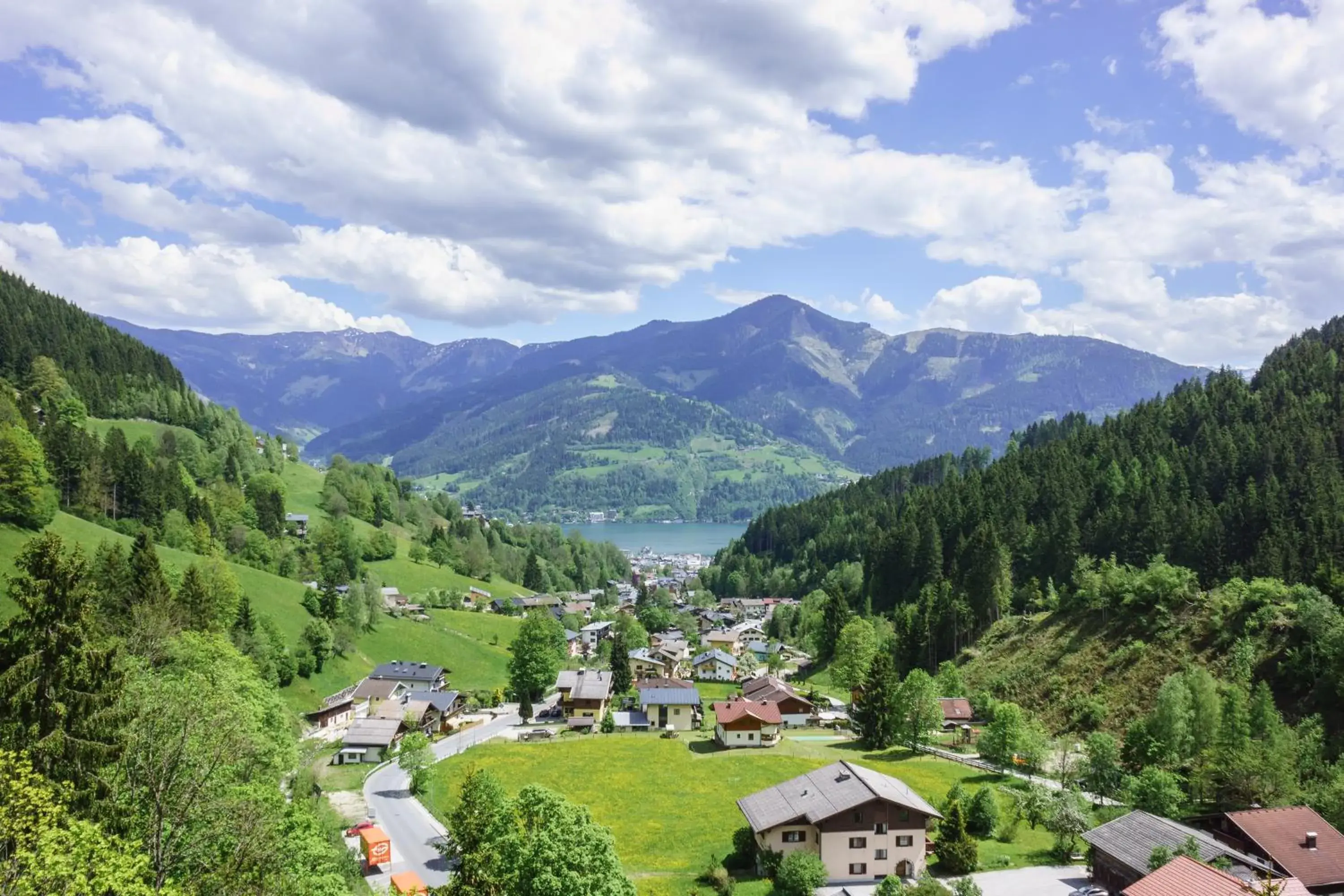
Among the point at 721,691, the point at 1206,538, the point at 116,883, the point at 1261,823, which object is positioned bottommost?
the point at 721,691

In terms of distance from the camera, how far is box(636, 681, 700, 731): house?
73438 millimetres

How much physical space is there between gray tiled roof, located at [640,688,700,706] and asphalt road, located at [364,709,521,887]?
15.5m

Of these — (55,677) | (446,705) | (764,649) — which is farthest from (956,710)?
(55,677)

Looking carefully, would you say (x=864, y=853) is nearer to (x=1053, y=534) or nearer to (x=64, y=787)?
(x=64, y=787)

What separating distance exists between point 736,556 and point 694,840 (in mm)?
137081

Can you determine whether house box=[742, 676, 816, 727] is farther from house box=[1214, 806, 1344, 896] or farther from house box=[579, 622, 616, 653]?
house box=[579, 622, 616, 653]

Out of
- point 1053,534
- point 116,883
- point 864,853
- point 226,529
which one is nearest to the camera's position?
point 116,883

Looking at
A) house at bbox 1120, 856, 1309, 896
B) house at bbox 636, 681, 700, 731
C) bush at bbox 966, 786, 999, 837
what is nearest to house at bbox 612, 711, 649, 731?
house at bbox 636, 681, 700, 731

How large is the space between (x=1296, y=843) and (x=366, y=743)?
5982 centimetres

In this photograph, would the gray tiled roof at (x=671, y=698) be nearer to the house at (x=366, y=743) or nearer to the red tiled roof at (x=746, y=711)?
the red tiled roof at (x=746, y=711)

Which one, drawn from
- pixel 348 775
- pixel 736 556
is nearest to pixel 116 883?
pixel 348 775

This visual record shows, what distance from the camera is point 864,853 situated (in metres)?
39.0

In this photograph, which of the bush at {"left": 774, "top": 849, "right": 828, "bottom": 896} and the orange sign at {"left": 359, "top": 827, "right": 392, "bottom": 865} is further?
the orange sign at {"left": 359, "top": 827, "right": 392, "bottom": 865}

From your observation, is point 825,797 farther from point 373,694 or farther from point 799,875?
point 373,694
